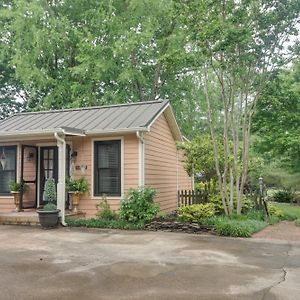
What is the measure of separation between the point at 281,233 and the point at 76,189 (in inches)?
227

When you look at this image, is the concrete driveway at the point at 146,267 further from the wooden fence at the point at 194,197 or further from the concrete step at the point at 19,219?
the wooden fence at the point at 194,197

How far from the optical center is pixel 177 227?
9336mm

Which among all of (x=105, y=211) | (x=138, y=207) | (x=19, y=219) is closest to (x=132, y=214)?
(x=138, y=207)

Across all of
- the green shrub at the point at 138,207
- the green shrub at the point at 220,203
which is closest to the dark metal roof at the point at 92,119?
the green shrub at the point at 138,207

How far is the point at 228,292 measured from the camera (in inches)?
169

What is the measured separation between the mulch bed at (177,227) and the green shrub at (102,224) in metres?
0.31

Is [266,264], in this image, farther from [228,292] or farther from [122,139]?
[122,139]

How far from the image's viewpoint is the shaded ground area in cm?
838

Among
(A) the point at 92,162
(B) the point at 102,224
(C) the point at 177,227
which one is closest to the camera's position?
(C) the point at 177,227

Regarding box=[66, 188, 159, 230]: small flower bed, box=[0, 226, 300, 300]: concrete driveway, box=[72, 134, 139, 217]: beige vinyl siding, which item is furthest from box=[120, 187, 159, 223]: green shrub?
box=[0, 226, 300, 300]: concrete driveway

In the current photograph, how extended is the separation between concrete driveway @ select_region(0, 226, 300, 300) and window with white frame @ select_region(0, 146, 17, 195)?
11.9ft

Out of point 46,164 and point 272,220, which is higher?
point 46,164

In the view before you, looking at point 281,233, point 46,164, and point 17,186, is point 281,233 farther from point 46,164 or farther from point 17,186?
point 17,186

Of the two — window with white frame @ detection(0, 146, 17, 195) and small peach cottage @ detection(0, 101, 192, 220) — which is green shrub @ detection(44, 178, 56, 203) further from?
window with white frame @ detection(0, 146, 17, 195)
